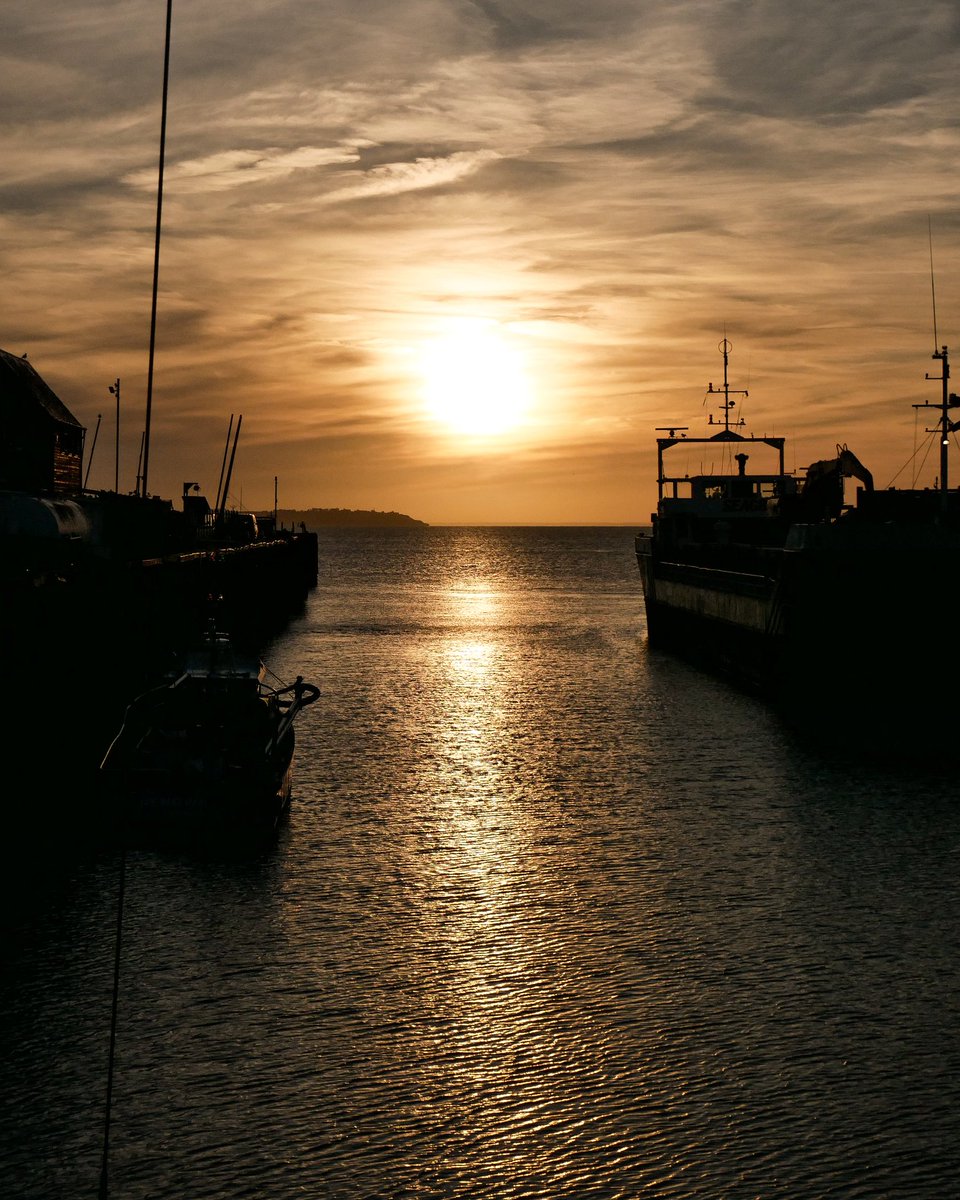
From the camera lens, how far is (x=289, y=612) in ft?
305

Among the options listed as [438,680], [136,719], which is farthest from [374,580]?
[136,719]

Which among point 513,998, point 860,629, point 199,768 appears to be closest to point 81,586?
point 199,768

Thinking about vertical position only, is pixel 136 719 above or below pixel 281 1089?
above

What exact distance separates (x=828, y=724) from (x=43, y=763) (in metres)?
23.0

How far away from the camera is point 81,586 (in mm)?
34156

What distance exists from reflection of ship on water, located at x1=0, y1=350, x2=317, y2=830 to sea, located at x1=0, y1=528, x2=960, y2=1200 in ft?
21.1

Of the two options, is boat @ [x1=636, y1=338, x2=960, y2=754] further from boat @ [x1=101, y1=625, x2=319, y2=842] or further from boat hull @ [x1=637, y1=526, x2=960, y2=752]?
boat @ [x1=101, y1=625, x2=319, y2=842]

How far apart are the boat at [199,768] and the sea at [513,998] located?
732mm

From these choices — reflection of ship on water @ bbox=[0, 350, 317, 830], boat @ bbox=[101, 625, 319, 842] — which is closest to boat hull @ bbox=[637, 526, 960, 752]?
reflection of ship on water @ bbox=[0, 350, 317, 830]

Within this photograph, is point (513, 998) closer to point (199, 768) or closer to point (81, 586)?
point (199, 768)

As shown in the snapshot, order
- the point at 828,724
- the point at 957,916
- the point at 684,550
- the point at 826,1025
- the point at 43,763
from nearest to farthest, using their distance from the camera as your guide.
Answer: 1. the point at 826,1025
2. the point at 957,916
3. the point at 43,763
4. the point at 828,724
5. the point at 684,550

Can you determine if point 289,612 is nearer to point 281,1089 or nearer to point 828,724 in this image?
point 828,724

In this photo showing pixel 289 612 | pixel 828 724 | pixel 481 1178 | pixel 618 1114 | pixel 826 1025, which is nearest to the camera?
pixel 481 1178

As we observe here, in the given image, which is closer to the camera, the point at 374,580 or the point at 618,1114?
the point at 618,1114
